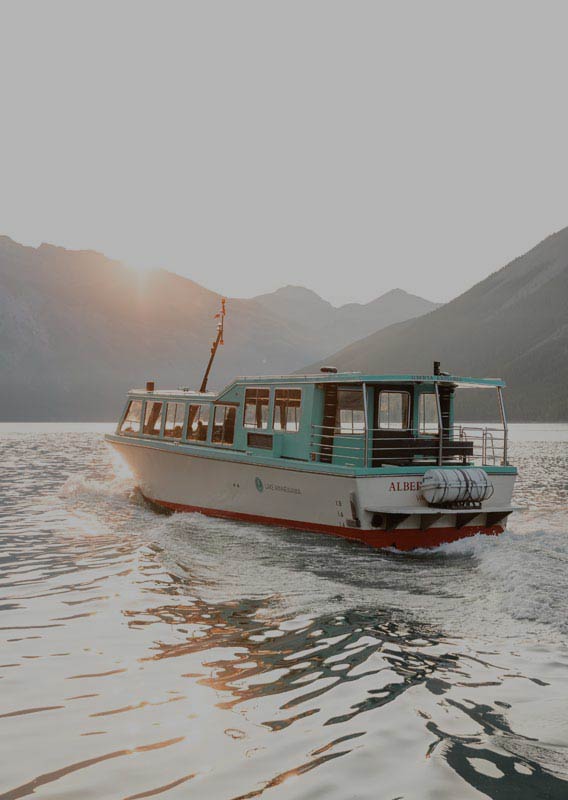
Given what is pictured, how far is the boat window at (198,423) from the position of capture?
23.8 metres

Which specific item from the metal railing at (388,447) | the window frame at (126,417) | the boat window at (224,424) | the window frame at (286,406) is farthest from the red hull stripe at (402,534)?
the window frame at (126,417)

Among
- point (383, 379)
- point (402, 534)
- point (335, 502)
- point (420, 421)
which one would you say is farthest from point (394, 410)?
point (402, 534)

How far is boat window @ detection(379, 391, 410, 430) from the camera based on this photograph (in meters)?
19.6

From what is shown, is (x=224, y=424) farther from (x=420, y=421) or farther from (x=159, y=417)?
(x=420, y=421)

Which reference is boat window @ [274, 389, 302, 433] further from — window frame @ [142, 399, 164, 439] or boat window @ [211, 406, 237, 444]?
window frame @ [142, 399, 164, 439]

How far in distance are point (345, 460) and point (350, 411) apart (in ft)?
4.07

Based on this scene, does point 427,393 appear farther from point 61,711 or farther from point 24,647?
point 61,711

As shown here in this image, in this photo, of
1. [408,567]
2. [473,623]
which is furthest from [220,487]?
[473,623]

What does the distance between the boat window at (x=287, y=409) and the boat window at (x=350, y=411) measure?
1.09 meters

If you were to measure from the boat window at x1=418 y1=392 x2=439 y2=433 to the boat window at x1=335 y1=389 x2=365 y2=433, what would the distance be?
1582 mm

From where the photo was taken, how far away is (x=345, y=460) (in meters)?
19.6

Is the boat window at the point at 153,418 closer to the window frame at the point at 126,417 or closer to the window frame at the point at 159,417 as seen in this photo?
the window frame at the point at 159,417

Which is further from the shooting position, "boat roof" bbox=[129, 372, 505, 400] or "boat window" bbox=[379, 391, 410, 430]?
"boat window" bbox=[379, 391, 410, 430]

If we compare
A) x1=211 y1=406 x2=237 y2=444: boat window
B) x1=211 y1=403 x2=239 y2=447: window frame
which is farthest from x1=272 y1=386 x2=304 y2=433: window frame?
x1=211 y1=406 x2=237 y2=444: boat window
